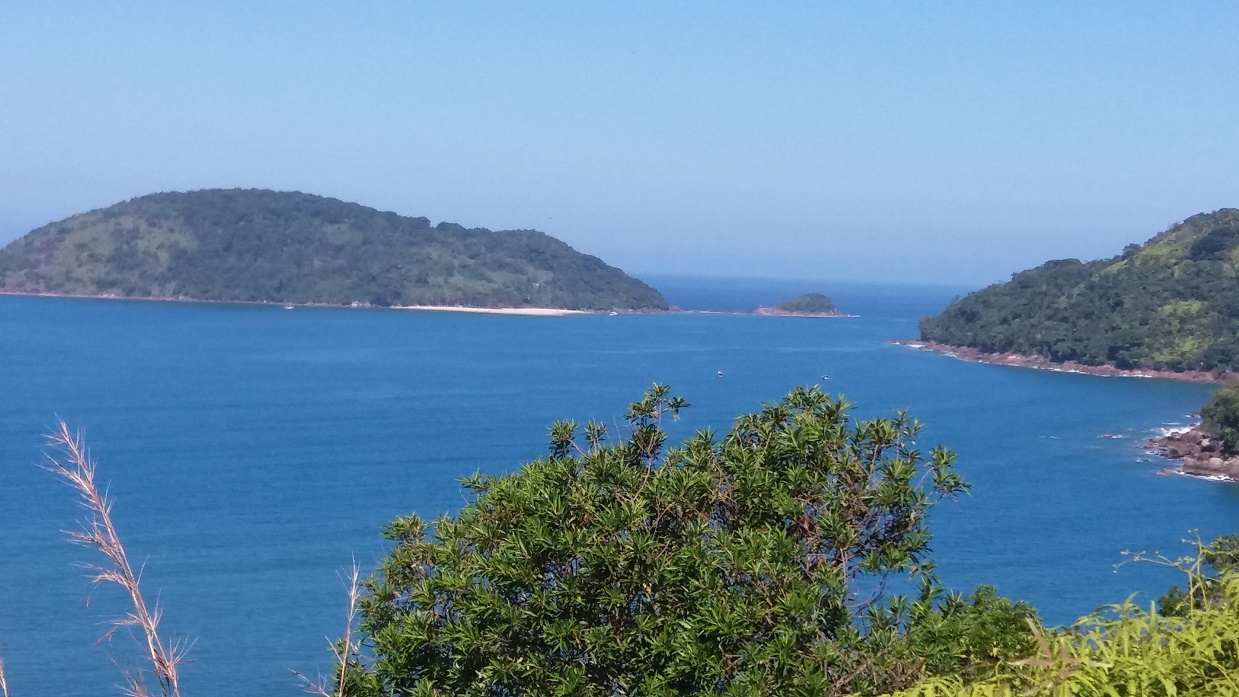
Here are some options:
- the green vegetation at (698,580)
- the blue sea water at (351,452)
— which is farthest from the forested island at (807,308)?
the green vegetation at (698,580)

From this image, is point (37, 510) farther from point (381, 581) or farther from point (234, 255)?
point (234, 255)

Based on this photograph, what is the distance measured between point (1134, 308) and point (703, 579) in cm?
6575

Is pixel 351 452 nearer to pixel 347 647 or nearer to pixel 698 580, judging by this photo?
pixel 698 580

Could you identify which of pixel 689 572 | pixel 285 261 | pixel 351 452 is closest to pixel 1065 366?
pixel 351 452

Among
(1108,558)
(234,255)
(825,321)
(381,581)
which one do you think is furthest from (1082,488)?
(234,255)

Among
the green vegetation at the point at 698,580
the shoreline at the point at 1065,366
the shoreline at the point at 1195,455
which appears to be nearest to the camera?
the green vegetation at the point at 698,580

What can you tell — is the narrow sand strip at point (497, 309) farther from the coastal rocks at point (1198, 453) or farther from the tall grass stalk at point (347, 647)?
the tall grass stalk at point (347, 647)

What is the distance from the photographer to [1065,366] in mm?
65438

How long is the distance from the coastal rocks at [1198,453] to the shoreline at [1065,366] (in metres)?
18.2

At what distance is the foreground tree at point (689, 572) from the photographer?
5.20 metres

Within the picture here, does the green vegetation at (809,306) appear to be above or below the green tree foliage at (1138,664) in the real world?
above

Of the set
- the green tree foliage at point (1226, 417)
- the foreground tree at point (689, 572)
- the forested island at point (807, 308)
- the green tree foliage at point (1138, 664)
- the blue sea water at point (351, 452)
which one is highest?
the forested island at point (807, 308)

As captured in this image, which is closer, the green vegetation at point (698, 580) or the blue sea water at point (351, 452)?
the green vegetation at point (698, 580)

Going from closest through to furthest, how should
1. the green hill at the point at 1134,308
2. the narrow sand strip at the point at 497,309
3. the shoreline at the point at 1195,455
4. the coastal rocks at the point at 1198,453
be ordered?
the shoreline at the point at 1195,455, the coastal rocks at the point at 1198,453, the green hill at the point at 1134,308, the narrow sand strip at the point at 497,309
